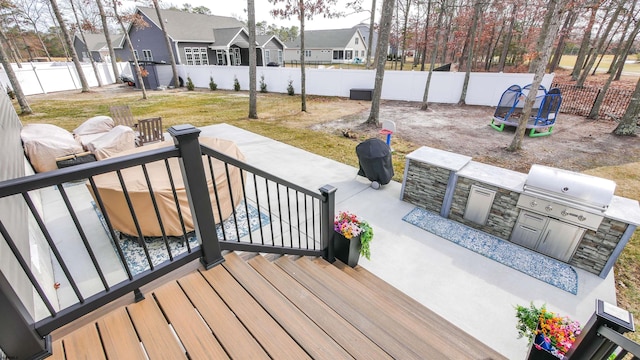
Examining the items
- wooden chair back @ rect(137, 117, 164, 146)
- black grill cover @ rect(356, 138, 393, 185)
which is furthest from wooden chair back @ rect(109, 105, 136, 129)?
black grill cover @ rect(356, 138, 393, 185)

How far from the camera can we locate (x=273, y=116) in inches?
466

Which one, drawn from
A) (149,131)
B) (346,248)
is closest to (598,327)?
(346,248)

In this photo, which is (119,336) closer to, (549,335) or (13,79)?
(549,335)

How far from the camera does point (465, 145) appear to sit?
8391mm

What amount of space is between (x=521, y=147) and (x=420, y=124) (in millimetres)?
3492

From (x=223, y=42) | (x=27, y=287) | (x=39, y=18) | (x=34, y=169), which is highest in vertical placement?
(x=39, y=18)

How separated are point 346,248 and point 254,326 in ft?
5.85

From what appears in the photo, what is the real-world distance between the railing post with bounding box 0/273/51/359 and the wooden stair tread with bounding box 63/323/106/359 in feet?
0.30

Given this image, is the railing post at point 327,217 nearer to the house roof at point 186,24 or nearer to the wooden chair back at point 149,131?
the wooden chair back at point 149,131

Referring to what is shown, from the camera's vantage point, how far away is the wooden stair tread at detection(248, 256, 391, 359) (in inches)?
72.9

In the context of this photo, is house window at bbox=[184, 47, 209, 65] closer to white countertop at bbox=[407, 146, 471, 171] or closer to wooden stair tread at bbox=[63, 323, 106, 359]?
white countertop at bbox=[407, 146, 471, 171]

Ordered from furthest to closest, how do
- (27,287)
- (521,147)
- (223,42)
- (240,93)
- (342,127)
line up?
1. (223,42)
2. (240,93)
3. (342,127)
4. (521,147)
5. (27,287)

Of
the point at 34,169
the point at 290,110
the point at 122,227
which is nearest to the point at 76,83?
the point at 290,110

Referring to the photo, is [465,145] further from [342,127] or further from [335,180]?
[335,180]
